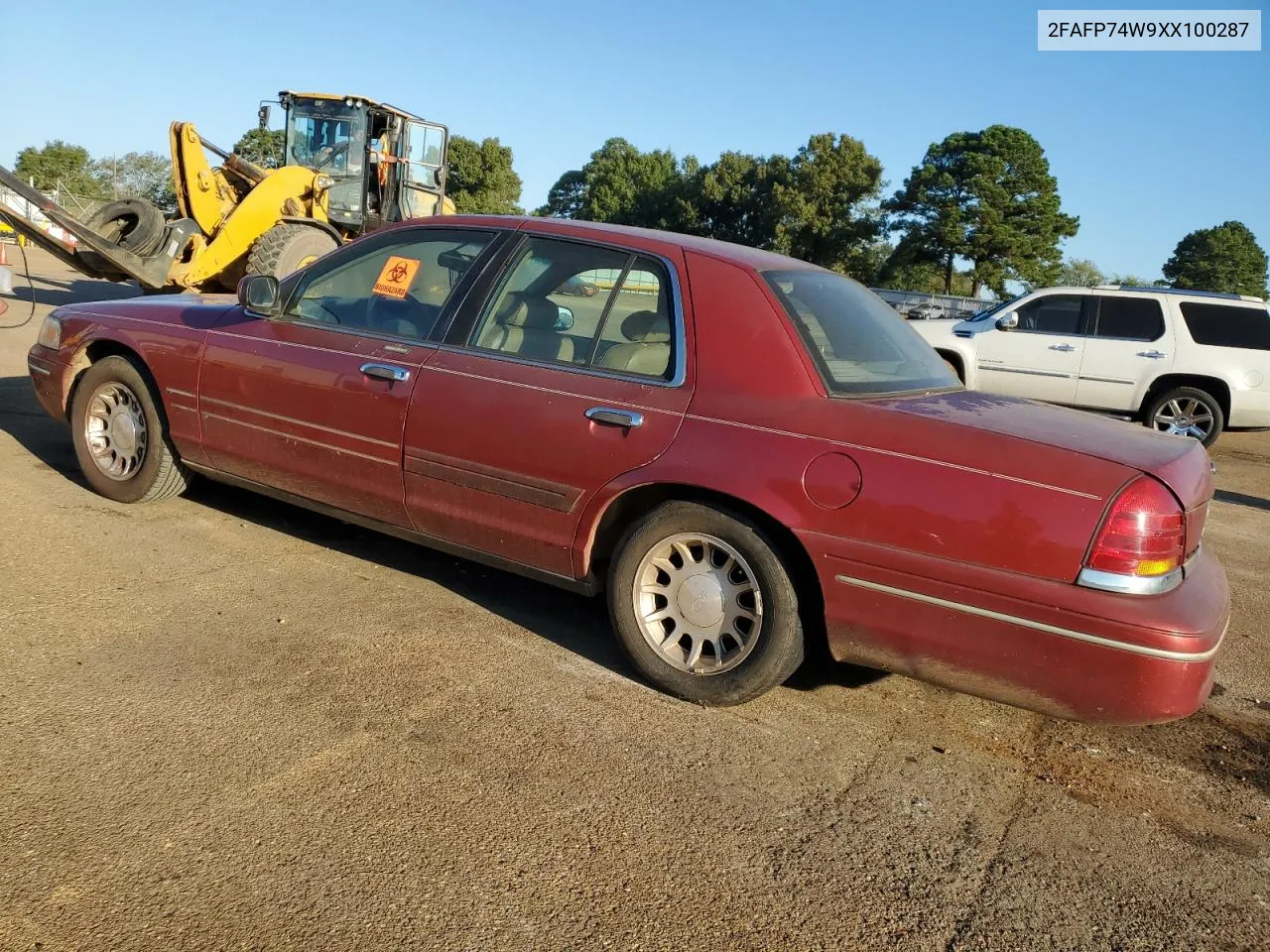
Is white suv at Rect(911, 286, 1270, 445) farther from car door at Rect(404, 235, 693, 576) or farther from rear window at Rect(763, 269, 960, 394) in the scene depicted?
car door at Rect(404, 235, 693, 576)

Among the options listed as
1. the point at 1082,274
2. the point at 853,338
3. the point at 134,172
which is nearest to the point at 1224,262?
the point at 1082,274

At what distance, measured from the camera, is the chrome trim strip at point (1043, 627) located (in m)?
2.86

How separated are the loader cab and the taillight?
40.5 ft

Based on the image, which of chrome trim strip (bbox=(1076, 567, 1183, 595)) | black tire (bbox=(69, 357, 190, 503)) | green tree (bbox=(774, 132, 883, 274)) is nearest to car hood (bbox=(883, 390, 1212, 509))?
chrome trim strip (bbox=(1076, 567, 1183, 595))

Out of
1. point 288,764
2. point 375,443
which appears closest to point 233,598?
point 375,443

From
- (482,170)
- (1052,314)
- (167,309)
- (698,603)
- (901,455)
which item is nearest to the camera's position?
(901,455)

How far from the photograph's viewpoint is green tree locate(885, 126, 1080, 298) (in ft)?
181

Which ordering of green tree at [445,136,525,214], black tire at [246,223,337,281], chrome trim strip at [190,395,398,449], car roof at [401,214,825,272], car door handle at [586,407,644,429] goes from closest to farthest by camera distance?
car door handle at [586,407,644,429] < car roof at [401,214,825,272] < chrome trim strip at [190,395,398,449] < black tire at [246,223,337,281] < green tree at [445,136,525,214]

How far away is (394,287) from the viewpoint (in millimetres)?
4449

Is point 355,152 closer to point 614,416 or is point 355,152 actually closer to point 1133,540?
point 614,416

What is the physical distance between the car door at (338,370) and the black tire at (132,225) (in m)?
7.70

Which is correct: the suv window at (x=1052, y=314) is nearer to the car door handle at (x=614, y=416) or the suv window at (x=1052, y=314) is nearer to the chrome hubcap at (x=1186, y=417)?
the chrome hubcap at (x=1186, y=417)

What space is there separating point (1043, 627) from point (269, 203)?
38.8 feet

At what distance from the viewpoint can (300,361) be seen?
14.5 ft
